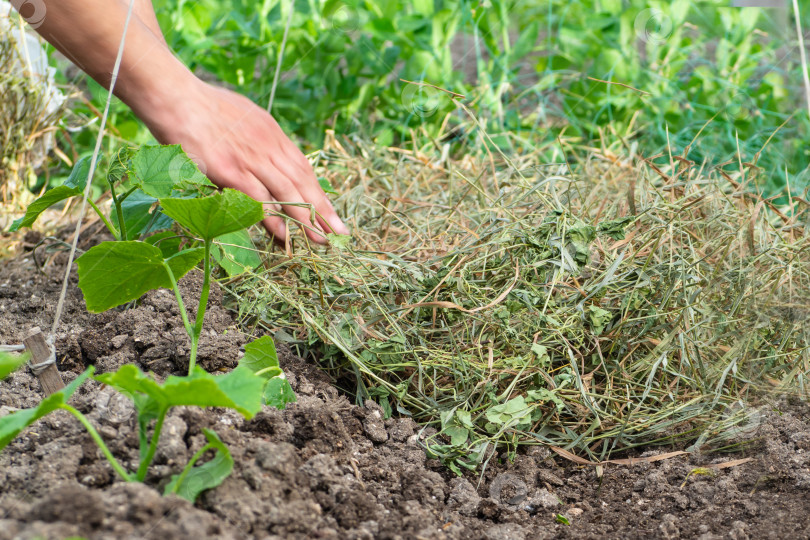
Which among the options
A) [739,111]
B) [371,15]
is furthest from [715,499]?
[371,15]

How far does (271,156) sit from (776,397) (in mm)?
895

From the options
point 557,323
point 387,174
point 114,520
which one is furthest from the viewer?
point 387,174

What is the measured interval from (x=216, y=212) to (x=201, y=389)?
256mm

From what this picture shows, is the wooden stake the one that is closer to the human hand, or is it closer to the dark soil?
the dark soil

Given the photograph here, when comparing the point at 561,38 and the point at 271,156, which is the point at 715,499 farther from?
the point at 561,38

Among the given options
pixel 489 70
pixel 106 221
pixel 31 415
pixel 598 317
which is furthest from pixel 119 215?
pixel 489 70

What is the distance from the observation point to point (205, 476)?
2.30 ft

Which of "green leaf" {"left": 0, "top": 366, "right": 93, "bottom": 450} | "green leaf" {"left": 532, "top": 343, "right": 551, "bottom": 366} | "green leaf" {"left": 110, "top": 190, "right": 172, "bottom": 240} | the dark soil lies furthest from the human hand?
"green leaf" {"left": 0, "top": 366, "right": 93, "bottom": 450}

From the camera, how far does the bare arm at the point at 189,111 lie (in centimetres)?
106

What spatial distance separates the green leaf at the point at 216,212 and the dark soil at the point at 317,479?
0.21 metres

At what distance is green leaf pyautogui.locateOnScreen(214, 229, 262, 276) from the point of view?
1.17m

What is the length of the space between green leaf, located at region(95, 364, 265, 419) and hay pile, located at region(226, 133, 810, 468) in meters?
0.38

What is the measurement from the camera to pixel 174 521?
2.00ft

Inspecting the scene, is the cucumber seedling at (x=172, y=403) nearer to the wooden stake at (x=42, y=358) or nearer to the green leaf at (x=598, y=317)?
the wooden stake at (x=42, y=358)
